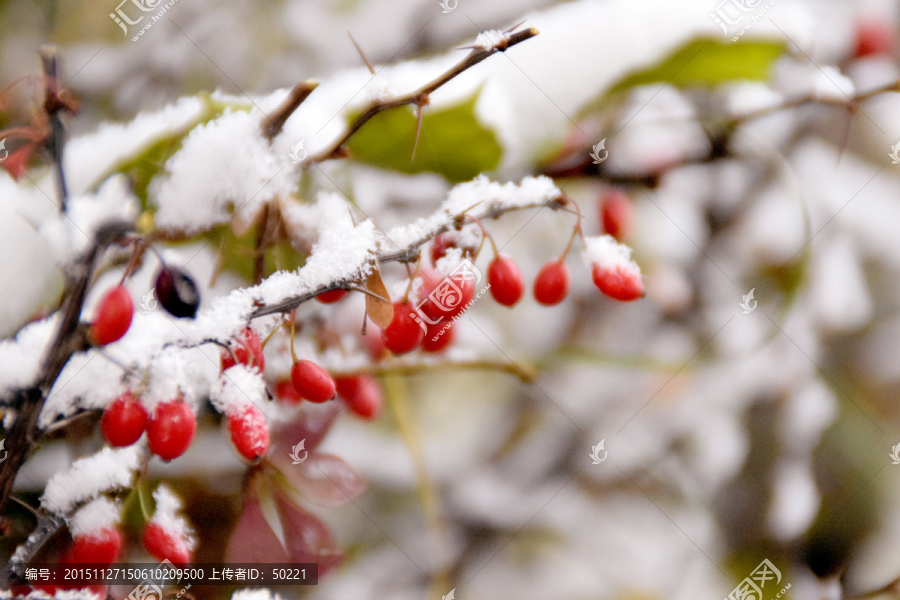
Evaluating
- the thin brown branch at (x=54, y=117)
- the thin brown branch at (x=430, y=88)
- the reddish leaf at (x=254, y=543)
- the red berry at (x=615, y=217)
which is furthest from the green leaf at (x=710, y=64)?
the reddish leaf at (x=254, y=543)

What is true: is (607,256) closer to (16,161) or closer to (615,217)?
(615,217)

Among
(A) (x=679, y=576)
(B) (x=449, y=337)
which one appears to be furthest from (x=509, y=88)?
(A) (x=679, y=576)

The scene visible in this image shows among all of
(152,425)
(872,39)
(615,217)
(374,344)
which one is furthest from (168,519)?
(872,39)

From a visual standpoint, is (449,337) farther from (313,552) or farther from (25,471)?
(25,471)

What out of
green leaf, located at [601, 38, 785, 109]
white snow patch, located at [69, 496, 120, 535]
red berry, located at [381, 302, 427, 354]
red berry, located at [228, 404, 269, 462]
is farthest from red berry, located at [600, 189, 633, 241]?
white snow patch, located at [69, 496, 120, 535]

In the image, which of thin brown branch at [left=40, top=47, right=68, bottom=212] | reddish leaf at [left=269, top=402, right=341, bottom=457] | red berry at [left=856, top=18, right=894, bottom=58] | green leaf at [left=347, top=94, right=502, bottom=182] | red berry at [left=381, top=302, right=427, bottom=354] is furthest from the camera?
red berry at [left=856, top=18, right=894, bottom=58]

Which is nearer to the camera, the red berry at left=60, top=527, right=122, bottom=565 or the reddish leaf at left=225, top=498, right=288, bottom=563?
the red berry at left=60, top=527, right=122, bottom=565

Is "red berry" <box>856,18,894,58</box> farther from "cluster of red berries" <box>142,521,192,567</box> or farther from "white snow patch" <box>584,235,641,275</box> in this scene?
"cluster of red berries" <box>142,521,192,567</box>

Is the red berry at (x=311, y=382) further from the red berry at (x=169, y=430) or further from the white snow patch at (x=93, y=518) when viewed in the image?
the white snow patch at (x=93, y=518)
